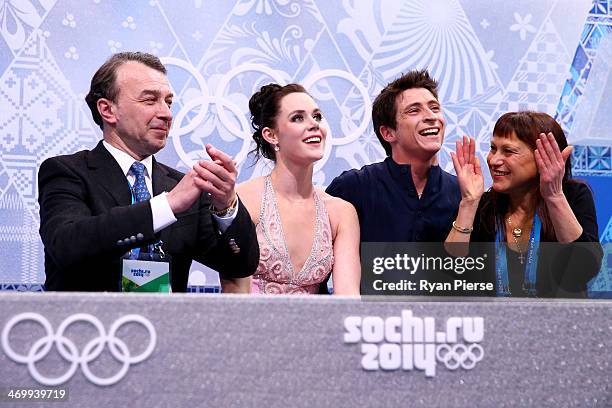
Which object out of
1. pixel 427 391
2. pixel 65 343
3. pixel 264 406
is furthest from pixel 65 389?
pixel 427 391

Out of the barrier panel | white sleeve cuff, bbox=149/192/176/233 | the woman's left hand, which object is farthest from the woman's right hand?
the barrier panel

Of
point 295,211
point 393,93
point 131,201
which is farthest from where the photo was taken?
point 393,93

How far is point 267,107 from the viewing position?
2.20 metres

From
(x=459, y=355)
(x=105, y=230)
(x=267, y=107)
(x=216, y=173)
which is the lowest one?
(x=459, y=355)

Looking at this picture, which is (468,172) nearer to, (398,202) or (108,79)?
(398,202)

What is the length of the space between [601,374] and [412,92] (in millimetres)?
1546

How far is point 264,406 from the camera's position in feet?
2.62

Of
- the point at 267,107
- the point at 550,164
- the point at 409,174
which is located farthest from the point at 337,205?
the point at 550,164

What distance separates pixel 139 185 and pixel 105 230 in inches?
13.5

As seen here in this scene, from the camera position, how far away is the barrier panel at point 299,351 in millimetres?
774

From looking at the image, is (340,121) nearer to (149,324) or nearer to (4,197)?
(4,197)

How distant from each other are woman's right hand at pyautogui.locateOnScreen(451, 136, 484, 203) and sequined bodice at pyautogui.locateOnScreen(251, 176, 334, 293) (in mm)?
407

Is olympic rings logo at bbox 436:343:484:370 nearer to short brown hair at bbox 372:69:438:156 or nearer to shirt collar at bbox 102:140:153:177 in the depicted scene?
shirt collar at bbox 102:140:153:177

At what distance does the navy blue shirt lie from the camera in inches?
83.0
